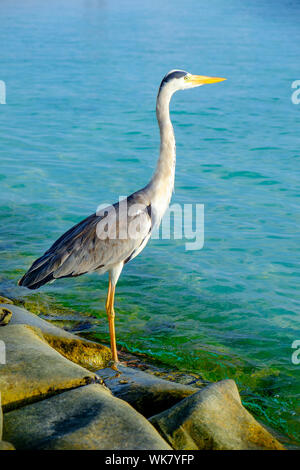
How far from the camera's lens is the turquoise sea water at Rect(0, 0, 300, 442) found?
25.2 feet

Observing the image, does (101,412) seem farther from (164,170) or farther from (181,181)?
(181,181)

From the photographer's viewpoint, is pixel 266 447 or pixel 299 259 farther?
pixel 299 259

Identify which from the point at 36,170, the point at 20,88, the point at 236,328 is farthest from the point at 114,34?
the point at 236,328

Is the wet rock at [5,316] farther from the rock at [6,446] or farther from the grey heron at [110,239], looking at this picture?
the rock at [6,446]

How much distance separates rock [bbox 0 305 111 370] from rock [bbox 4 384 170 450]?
1.51m

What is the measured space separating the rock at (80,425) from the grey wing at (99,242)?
2.51 meters

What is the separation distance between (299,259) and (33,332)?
5553 mm

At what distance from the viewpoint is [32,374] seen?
16.1 ft

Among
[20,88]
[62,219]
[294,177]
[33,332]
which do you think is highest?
[20,88]

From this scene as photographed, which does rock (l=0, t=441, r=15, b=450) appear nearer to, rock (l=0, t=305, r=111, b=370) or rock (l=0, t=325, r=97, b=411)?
rock (l=0, t=325, r=97, b=411)

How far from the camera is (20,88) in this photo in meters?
22.7

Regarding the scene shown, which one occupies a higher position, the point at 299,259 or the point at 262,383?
the point at 299,259

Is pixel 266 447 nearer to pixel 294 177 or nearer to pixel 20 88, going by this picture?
pixel 294 177

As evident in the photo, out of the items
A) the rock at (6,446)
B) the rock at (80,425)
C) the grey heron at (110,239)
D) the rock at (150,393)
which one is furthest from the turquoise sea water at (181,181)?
the rock at (6,446)
